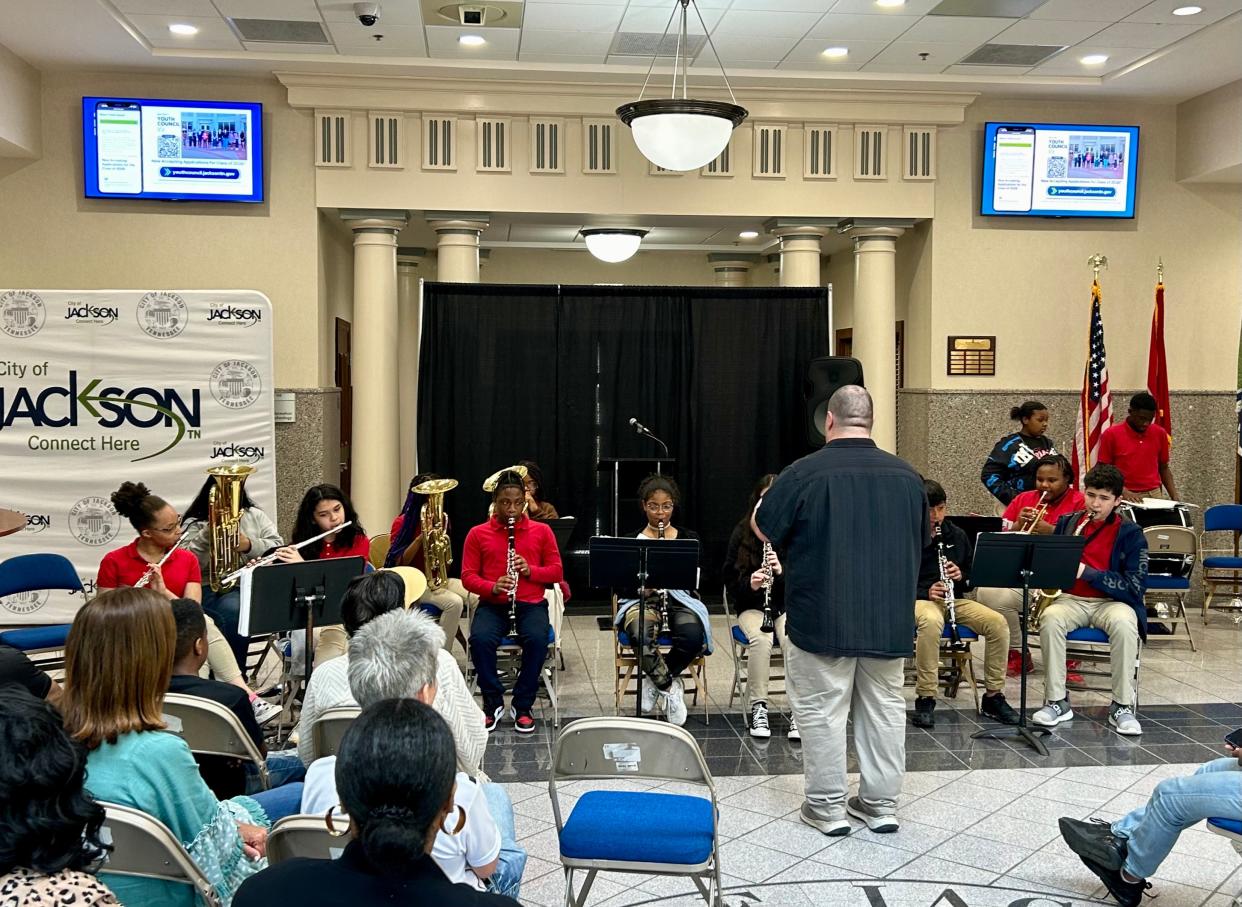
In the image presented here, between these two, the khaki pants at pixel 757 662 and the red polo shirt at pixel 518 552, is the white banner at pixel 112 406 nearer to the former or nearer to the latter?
the red polo shirt at pixel 518 552

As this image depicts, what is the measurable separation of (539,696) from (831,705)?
7.79ft

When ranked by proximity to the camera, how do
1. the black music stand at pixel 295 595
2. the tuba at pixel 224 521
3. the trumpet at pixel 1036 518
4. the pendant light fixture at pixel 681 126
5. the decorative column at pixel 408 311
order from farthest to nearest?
the decorative column at pixel 408 311, the trumpet at pixel 1036 518, the pendant light fixture at pixel 681 126, the tuba at pixel 224 521, the black music stand at pixel 295 595

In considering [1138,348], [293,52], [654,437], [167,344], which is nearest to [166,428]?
[167,344]

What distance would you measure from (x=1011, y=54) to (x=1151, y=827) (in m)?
6.10

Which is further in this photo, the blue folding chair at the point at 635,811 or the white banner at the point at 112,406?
the white banner at the point at 112,406

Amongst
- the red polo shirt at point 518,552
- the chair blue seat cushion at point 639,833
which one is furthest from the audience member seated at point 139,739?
the red polo shirt at point 518,552

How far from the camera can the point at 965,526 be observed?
6.64m

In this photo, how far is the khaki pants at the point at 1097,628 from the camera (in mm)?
5902

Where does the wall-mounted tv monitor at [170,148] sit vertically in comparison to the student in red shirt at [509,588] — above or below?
above

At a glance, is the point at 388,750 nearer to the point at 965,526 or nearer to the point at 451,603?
the point at 451,603

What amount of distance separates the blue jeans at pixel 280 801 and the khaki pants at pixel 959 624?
352cm

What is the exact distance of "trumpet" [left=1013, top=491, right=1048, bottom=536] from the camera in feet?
21.9

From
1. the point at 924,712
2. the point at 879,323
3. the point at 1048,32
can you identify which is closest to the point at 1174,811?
the point at 924,712

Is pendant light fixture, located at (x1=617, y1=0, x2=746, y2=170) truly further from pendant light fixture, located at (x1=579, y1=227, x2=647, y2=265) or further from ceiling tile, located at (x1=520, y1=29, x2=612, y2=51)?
pendant light fixture, located at (x1=579, y1=227, x2=647, y2=265)
